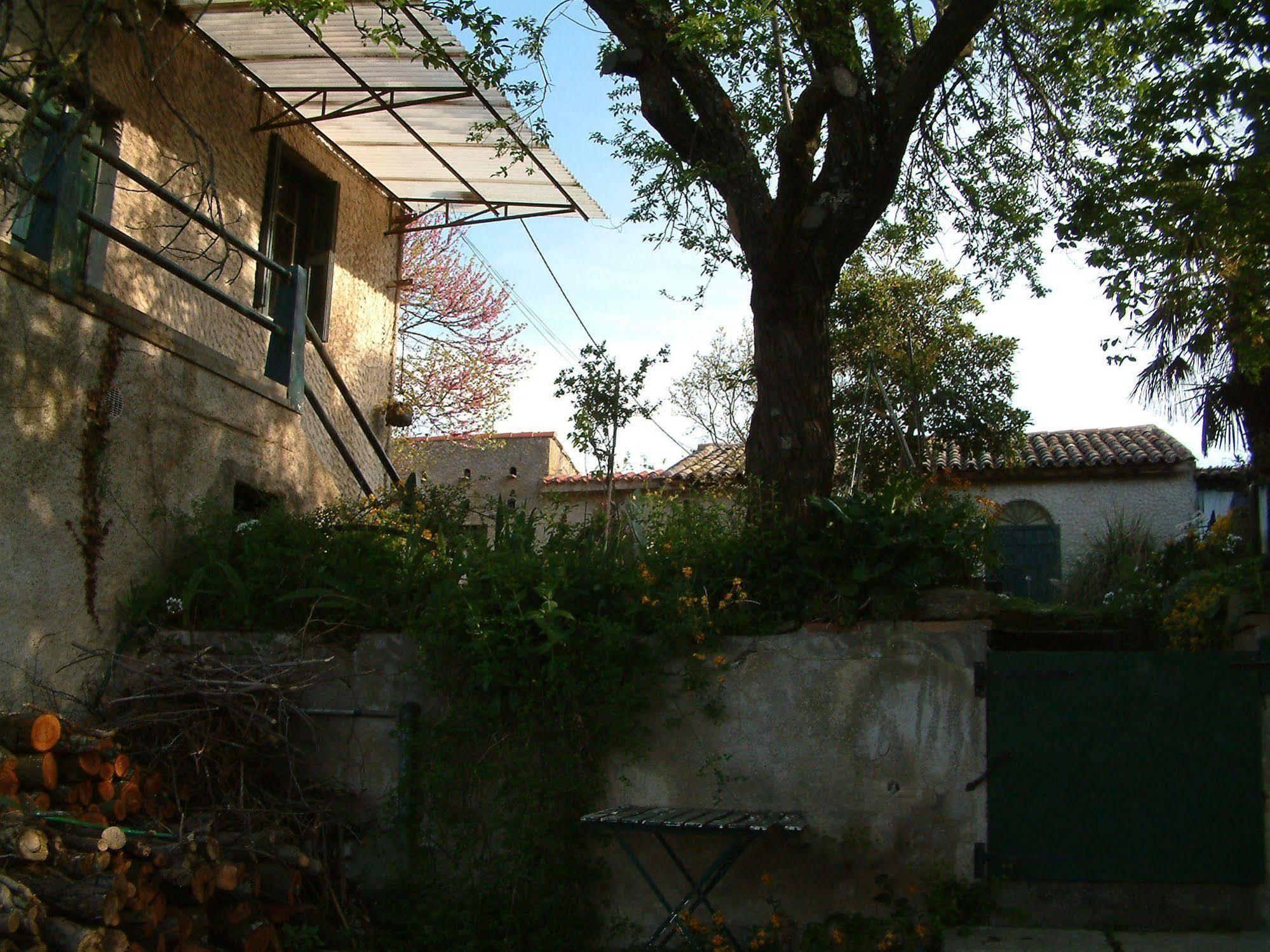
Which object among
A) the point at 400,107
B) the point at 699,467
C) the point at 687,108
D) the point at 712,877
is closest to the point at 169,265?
the point at 400,107

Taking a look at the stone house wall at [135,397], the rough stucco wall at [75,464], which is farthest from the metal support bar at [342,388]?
the rough stucco wall at [75,464]

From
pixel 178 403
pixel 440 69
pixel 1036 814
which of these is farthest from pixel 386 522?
pixel 1036 814

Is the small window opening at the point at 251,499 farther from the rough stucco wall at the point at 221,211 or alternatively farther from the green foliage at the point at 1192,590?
the green foliage at the point at 1192,590

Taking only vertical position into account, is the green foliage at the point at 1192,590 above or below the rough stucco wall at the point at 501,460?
below

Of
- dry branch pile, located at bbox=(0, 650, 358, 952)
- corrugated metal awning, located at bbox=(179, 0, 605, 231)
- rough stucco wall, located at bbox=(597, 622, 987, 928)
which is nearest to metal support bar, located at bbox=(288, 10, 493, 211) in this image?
corrugated metal awning, located at bbox=(179, 0, 605, 231)

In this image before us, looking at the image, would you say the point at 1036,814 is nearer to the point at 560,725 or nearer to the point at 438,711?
the point at 560,725

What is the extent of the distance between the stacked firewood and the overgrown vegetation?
0.82m

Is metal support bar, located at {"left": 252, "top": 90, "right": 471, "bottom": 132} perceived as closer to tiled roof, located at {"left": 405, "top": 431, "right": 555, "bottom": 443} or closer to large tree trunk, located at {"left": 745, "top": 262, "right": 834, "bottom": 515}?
large tree trunk, located at {"left": 745, "top": 262, "right": 834, "bottom": 515}

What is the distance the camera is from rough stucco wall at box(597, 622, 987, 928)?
20.8 feet

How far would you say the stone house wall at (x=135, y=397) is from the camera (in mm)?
6398

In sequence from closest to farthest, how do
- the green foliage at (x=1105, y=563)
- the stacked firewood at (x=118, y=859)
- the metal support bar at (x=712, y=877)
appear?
1. the stacked firewood at (x=118, y=859)
2. the metal support bar at (x=712, y=877)
3. the green foliage at (x=1105, y=563)

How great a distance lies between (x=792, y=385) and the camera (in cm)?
796

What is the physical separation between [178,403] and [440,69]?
3.37 m

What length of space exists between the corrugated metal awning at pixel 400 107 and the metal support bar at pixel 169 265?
6.41 ft
